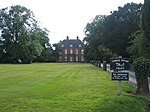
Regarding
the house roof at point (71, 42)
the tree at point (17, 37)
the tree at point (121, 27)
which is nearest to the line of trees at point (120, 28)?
the tree at point (121, 27)

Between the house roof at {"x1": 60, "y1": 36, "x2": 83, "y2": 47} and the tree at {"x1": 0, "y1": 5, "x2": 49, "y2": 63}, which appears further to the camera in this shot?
the house roof at {"x1": 60, "y1": 36, "x2": 83, "y2": 47}

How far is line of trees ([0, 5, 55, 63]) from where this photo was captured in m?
95.5

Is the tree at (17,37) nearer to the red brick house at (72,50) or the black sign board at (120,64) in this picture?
the red brick house at (72,50)

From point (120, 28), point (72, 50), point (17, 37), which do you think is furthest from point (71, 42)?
point (120, 28)

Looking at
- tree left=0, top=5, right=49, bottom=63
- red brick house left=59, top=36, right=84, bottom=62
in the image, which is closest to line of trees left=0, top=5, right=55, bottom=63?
tree left=0, top=5, right=49, bottom=63

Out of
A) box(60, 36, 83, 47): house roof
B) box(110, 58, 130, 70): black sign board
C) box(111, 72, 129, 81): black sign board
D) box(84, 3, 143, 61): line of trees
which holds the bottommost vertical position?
box(111, 72, 129, 81): black sign board

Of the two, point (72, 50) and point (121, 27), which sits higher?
point (72, 50)

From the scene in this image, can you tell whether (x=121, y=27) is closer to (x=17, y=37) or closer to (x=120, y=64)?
(x=120, y=64)

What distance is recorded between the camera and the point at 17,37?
319 ft

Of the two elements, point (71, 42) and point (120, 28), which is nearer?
point (120, 28)

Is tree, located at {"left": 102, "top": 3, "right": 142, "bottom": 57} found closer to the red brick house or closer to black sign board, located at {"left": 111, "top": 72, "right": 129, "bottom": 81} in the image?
black sign board, located at {"left": 111, "top": 72, "right": 129, "bottom": 81}

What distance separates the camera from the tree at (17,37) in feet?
313

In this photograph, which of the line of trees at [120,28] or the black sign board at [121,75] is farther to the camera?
the line of trees at [120,28]

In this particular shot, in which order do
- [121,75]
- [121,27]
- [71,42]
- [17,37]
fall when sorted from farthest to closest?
[71,42] → [17,37] → [121,27] → [121,75]
